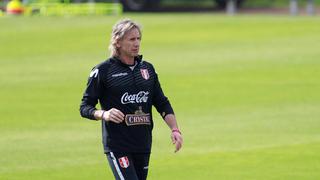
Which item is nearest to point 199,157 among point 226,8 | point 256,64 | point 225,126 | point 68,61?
point 225,126

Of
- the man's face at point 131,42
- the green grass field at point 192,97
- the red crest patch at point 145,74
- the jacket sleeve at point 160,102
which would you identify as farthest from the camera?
the green grass field at point 192,97

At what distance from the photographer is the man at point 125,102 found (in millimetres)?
8766

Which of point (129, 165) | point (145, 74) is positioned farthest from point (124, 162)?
point (145, 74)

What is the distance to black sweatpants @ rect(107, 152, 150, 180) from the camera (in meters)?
8.76

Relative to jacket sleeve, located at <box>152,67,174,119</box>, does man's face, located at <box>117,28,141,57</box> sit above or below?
above

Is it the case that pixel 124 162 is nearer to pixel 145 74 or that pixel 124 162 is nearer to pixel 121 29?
pixel 145 74

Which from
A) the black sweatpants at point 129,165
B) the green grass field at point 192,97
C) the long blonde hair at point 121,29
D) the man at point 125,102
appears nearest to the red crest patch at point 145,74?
the man at point 125,102

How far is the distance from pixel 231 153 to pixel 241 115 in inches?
159

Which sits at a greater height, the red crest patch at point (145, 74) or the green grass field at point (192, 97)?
the red crest patch at point (145, 74)

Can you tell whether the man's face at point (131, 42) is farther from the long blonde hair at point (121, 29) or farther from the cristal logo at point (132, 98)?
the cristal logo at point (132, 98)

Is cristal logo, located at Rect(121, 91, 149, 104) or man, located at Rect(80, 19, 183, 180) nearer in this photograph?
man, located at Rect(80, 19, 183, 180)

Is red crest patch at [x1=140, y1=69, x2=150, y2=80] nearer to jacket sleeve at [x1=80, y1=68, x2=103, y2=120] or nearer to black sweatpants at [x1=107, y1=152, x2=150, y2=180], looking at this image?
jacket sleeve at [x1=80, y1=68, x2=103, y2=120]

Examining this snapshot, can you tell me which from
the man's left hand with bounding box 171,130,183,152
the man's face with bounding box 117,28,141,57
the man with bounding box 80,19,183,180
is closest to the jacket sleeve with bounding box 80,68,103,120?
the man with bounding box 80,19,183,180

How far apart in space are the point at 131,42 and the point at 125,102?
1.87 feet
